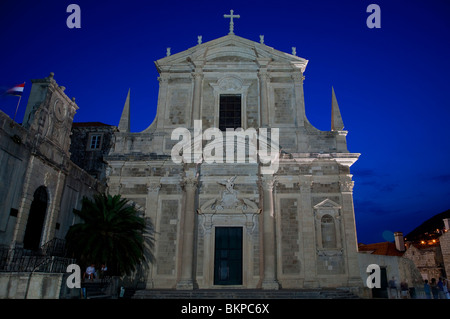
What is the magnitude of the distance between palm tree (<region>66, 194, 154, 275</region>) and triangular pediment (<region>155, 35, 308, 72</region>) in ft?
28.3

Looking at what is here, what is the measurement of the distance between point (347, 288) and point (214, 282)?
5.67 m

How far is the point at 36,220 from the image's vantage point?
13422 mm

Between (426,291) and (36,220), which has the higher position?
(36,220)

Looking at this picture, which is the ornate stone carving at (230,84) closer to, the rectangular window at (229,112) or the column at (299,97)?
the rectangular window at (229,112)

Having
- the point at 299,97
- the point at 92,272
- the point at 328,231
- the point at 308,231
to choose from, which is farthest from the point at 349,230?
the point at 92,272

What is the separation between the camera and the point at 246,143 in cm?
1678

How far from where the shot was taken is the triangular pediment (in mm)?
19094

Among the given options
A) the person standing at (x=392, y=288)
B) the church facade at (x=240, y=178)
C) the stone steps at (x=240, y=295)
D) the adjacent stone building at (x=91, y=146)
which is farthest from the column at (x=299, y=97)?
the adjacent stone building at (x=91, y=146)

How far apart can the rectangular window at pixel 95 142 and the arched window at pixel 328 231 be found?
54.5 ft

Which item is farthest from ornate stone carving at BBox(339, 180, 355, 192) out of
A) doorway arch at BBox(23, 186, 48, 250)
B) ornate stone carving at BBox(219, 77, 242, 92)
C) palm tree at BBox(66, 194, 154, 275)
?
doorway arch at BBox(23, 186, 48, 250)

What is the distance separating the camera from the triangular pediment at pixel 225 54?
19094 mm

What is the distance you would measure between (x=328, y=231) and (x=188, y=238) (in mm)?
6428

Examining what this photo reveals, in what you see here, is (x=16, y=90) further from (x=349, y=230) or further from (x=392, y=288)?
(x=392, y=288)

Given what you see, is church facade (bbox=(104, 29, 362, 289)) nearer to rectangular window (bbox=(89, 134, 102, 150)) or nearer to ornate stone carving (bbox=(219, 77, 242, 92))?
ornate stone carving (bbox=(219, 77, 242, 92))
